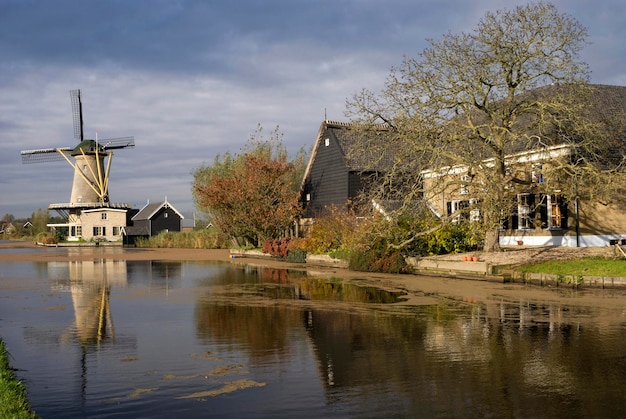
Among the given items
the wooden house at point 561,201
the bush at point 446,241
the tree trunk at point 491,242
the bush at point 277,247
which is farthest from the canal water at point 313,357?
the bush at point 277,247

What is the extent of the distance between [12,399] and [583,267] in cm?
1901

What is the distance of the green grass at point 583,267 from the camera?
20.4m

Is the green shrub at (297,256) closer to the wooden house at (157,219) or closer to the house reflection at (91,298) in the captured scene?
the house reflection at (91,298)

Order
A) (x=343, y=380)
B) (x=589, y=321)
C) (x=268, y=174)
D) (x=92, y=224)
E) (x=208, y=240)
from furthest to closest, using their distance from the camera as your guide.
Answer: (x=92, y=224) < (x=208, y=240) < (x=268, y=174) < (x=589, y=321) < (x=343, y=380)

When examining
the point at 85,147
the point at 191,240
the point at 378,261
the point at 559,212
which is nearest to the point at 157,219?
the point at 85,147

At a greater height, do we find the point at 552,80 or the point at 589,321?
the point at 552,80

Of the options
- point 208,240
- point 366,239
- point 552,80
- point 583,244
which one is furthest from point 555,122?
point 208,240

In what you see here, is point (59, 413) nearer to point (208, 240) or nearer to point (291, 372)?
point (291, 372)

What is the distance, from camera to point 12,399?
6695mm

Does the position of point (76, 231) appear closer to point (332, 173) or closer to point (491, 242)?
point (332, 173)

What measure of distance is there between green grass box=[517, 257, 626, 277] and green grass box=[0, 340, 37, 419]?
1794 centimetres

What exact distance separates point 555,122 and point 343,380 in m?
18.7

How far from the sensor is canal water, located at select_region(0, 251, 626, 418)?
24.0 feet

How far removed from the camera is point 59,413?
7.02 metres
